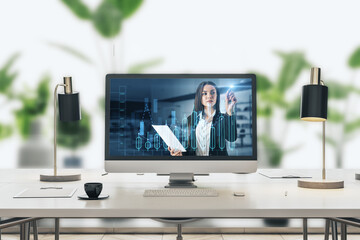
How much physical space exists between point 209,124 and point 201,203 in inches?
19.7

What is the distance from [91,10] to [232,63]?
1231 millimetres

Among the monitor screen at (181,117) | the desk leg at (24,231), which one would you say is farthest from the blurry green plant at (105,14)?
the monitor screen at (181,117)

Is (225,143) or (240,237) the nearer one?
(225,143)

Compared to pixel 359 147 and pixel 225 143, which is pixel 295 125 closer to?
pixel 359 147

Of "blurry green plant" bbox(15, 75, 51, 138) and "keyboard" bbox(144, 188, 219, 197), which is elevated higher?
"blurry green plant" bbox(15, 75, 51, 138)

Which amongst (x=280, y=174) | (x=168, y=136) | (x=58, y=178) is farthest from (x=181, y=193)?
(x=280, y=174)

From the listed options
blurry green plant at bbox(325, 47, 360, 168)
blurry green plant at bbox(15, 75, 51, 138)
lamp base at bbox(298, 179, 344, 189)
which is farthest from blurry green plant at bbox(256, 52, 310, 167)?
lamp base at bbox(298, 179, 344, 189)

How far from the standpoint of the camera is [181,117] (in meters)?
2.15

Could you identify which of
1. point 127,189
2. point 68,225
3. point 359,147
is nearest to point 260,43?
point 359,147

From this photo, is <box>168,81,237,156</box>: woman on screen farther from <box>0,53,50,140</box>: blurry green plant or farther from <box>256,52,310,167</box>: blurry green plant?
<box>0,53,50,140</box>: blurry green plant

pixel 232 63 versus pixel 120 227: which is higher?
pixel 232 63

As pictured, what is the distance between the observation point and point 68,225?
13.1 ft

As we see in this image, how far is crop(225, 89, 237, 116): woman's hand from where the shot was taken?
2148 millimetres

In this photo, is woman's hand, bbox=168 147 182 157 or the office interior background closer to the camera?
woman's hand, bbox=168 147 182 157
